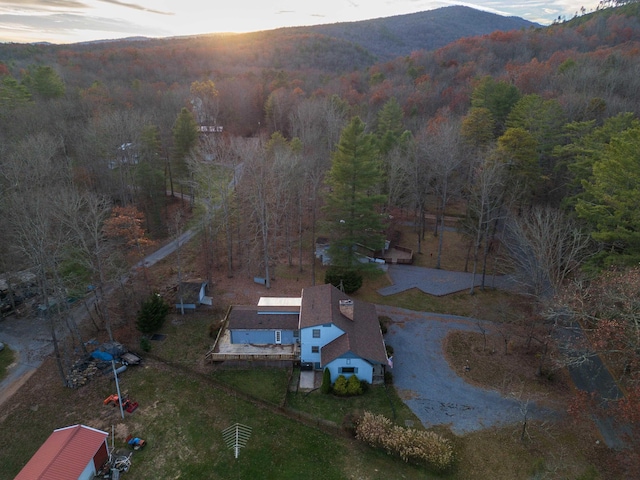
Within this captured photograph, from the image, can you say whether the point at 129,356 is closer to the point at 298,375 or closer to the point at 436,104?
the point at 298,375

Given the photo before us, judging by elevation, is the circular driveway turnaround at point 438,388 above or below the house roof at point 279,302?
below

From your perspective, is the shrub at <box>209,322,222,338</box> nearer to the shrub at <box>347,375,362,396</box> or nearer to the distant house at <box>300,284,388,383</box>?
the distant house at <box>300,284,388,383</box>

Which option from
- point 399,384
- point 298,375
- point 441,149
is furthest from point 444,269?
point 298,375

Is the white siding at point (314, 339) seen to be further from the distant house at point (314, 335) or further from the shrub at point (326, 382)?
the shrub at point (326, 382)

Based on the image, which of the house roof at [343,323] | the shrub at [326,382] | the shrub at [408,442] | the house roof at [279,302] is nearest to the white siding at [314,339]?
the house roof at [343,323]

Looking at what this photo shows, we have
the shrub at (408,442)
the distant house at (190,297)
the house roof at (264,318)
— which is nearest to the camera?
the shrub at (408,442)

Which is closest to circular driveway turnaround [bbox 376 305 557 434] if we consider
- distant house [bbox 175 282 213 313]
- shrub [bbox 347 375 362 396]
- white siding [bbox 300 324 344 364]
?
shrub [bbox 347 375 362 396]
